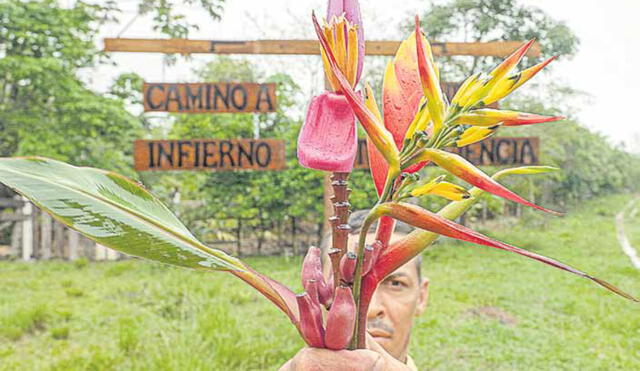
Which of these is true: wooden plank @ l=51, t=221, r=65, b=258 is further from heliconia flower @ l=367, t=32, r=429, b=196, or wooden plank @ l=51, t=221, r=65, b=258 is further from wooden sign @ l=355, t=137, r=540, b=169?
heliconia flower @ l=367, t=32, r=429, b=196

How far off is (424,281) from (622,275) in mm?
4403

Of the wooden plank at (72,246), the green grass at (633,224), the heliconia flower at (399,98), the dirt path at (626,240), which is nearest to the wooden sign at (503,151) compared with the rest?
the heliconia flower at (399,98)

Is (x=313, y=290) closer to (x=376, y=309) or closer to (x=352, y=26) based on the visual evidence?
(x=352, y=26)

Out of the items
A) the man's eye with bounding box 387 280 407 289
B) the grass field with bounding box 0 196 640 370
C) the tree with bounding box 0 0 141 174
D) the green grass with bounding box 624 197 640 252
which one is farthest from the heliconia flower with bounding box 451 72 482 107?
the green grass with bounding box 624 197 640 252

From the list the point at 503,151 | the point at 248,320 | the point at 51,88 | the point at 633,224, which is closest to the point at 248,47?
the point at 503,151

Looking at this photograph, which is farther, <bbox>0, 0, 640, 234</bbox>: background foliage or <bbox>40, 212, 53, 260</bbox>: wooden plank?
<bbox>40, 212, 53, 260</bbox>: wooden plank

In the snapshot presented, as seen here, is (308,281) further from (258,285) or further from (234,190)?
(234,190)

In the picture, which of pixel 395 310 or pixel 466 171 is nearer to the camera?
pixel 466 171

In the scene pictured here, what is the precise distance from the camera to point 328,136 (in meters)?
0.34

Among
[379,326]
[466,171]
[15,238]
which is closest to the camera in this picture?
[466,171]

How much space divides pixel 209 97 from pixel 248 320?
127cm

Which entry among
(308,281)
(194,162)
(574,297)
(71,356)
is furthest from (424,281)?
(574,297)

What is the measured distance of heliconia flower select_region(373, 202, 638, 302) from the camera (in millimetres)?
295

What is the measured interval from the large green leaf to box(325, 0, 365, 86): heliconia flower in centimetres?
13
